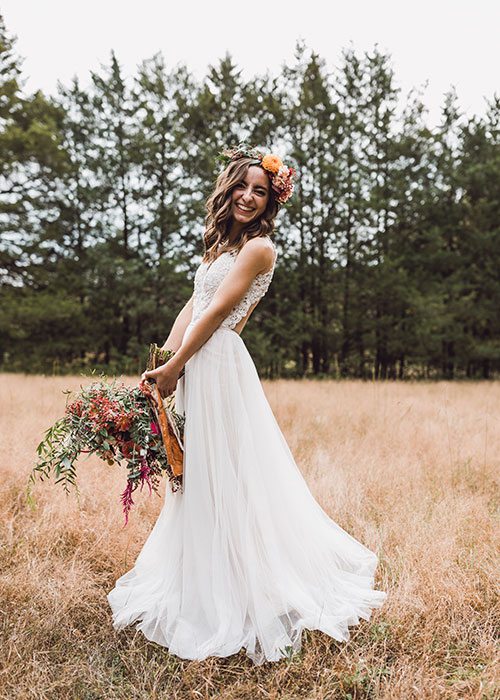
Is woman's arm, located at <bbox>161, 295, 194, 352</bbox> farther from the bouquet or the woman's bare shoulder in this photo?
the woman's bare shoulder

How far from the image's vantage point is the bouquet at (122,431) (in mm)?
2529

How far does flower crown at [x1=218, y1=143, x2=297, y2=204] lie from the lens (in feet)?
9.07

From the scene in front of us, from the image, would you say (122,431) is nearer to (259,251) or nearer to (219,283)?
(219,283)

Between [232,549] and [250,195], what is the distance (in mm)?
1810

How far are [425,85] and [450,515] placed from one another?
59.4 feet

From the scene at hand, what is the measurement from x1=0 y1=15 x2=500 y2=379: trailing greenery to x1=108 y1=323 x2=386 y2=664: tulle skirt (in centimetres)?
1363

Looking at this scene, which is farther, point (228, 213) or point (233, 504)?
point (228, 213)

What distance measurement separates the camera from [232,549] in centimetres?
264

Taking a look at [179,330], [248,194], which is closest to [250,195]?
[248,194]

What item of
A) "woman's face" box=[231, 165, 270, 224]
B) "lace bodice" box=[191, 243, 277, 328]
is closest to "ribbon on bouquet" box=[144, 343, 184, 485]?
"lace bodice" box=[191, 243, 277, 328]

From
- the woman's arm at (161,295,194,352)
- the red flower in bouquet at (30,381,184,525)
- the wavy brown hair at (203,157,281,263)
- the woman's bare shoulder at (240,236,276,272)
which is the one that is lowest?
the red flower in bouquet at (30,381,184,525)

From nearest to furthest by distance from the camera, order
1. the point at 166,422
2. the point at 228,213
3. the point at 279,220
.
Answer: the point at 166,422, the point at 228,213, the point at 279,220

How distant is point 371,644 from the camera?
2586 millimetres

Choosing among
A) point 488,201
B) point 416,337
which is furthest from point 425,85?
point 416,337
